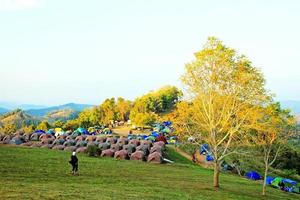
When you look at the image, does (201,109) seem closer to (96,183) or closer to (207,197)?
(207,197)

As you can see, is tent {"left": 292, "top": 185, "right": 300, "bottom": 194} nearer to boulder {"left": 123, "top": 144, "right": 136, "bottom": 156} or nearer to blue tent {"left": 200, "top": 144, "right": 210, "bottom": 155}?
blue tent {"left": 200, "top": 144, "right": 210, "bottom": 155}

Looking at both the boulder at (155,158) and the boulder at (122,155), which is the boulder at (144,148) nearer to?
the boulder at (122,155)

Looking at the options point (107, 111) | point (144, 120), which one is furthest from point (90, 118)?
point (144, 120)

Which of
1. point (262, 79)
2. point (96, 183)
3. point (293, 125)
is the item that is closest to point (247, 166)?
point (293, 125)

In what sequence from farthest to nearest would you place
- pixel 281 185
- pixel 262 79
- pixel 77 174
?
pixel 281 185
pixel 77 174
pixel 262 79

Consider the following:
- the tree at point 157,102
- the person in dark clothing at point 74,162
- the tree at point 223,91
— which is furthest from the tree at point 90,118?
the tree at point 223,91

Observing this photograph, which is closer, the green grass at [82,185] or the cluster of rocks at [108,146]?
the green grass at [82,185]

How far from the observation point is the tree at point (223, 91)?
2883cm

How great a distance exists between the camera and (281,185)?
5012cm

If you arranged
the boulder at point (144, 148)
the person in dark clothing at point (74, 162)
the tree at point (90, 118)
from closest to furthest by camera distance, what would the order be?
the person in dark clothing at point (74, 162), the boulder at point (144, 148), the tree at point (90, 118)

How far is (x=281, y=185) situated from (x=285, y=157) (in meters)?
29.9

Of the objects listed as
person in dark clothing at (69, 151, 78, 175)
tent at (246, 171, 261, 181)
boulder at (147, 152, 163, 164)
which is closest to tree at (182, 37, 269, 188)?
person in dark clothing at (69, 151, 78, 175)

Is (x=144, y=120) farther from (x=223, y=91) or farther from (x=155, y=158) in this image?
(x=223, y=91)

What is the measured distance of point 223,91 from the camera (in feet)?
97.3
